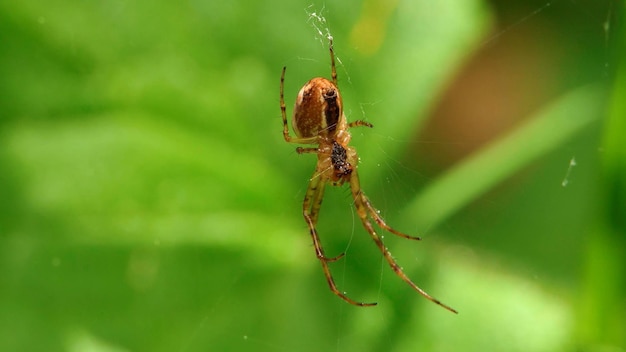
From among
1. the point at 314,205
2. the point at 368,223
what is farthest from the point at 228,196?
the point at 368,223

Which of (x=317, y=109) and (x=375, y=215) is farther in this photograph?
(x=375, y=215)

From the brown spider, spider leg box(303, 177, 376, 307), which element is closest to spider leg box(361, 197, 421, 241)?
the brown spider

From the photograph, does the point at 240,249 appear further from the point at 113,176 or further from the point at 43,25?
the point at 43,25

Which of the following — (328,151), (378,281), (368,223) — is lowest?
(378,281)

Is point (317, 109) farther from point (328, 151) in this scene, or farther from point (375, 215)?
point (375, 215)

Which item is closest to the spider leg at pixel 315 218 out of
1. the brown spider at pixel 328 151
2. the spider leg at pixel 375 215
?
the brown spider at pixel 328 151

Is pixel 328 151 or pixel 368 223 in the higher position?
pixel 328 151
